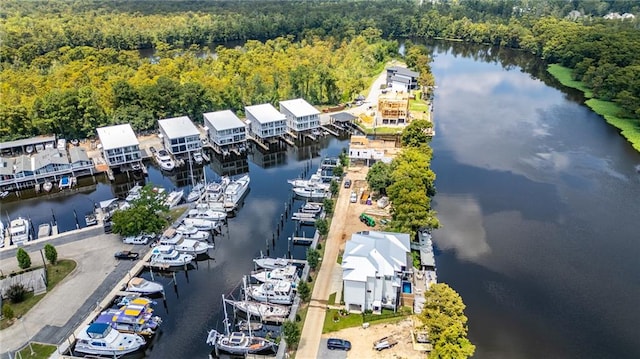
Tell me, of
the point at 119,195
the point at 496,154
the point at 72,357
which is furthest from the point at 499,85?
the point at 72,357

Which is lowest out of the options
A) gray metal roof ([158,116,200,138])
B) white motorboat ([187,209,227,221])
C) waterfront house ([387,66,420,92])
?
white motorboat ([187,209,227,221])

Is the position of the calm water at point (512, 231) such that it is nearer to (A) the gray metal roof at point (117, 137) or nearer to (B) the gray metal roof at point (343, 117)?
(B) the gray metal roof at point (343, 117)

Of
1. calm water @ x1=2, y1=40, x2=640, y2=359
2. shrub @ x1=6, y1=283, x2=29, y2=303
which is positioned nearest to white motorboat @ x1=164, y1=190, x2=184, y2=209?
calm water @ x1=2, y1=40, x2=640, y2=359

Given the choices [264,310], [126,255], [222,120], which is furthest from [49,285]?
[222,120]

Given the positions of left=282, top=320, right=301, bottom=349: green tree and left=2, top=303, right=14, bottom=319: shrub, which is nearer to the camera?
left=282, top=320, right=301, bottom=349: green tree

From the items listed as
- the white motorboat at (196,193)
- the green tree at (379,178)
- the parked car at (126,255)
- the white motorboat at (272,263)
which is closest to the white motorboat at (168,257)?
the parked car at (126,255)

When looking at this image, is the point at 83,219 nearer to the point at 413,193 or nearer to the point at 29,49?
the point at 413,193

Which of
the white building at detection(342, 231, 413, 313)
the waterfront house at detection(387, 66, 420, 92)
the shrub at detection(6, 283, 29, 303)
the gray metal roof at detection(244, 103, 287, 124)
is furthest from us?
the waterfront house at detection(387, 66, 420, 92)

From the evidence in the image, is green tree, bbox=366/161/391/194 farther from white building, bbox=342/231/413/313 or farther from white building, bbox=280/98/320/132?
white building, bbox=280/98/320/132
